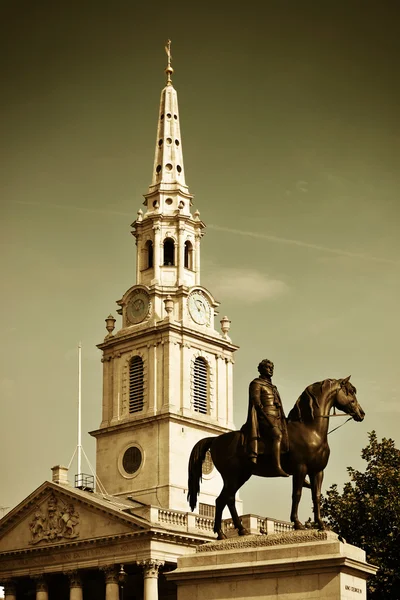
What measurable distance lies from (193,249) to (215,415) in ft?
37.9

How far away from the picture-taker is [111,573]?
6869 centimetres

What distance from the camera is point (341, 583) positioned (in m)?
23.7

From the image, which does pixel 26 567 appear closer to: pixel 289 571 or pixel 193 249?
pixel 193 249

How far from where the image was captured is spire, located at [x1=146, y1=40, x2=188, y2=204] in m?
84.3

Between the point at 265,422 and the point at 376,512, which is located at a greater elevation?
the point at 376,512

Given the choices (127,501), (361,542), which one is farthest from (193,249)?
(361,542)

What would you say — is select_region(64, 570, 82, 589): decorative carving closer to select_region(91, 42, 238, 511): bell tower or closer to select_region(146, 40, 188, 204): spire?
select_region(91, 42, 238, 511): bell tower

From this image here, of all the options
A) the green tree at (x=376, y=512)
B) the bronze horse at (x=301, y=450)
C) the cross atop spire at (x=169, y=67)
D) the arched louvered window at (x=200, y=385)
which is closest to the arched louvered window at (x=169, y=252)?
the arched louvered window at (x=200, y=385)

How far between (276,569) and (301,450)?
2.65m

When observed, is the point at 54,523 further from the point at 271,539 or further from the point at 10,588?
the point at 271,539

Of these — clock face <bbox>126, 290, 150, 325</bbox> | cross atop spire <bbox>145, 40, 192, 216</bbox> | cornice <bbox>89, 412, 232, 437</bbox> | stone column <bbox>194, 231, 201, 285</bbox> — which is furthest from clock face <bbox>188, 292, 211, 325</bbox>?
cornice <bbox>89, 412, 232, 437</bbox>

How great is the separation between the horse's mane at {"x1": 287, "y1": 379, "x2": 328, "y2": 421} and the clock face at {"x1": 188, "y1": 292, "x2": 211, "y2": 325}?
2157 inches

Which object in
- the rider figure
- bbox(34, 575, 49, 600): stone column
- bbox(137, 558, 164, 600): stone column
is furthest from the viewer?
bbox(34, 575, 49, 600): stone column

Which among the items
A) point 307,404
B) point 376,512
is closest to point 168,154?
point 376,512
